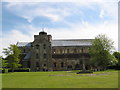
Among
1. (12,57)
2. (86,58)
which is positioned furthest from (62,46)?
(12,57)

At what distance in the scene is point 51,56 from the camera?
247ft

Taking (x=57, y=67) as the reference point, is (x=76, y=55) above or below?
above

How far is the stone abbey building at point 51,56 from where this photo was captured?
73.9m

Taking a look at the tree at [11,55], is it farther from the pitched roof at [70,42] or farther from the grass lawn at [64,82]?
the grass lawn at [64,82]

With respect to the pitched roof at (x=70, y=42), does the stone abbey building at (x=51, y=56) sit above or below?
below

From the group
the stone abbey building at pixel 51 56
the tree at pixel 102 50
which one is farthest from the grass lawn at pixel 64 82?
the stone abbey building at pixel 51 56

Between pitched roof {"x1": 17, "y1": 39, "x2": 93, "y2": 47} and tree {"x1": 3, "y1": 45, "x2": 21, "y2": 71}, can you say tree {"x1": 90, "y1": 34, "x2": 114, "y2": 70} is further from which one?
tree {"x1": 3, "y1": 45, "x2": 21, "y2": 71}

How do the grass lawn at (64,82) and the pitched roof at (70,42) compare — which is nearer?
the grass lawn at (64,82)

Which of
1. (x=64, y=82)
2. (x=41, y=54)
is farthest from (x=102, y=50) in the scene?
(x=64, y=82)

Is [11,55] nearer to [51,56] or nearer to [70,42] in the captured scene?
[51,56]

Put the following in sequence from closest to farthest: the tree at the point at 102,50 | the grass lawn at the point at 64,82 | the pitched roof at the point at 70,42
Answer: the grass lawn at the point at 64,82
the tree at the point at 102,50
the pitched roof at the point at 70,42

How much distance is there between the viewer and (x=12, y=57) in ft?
194

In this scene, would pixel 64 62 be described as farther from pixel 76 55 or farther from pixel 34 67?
pixel 34 67

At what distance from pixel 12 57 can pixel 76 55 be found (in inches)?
1268
